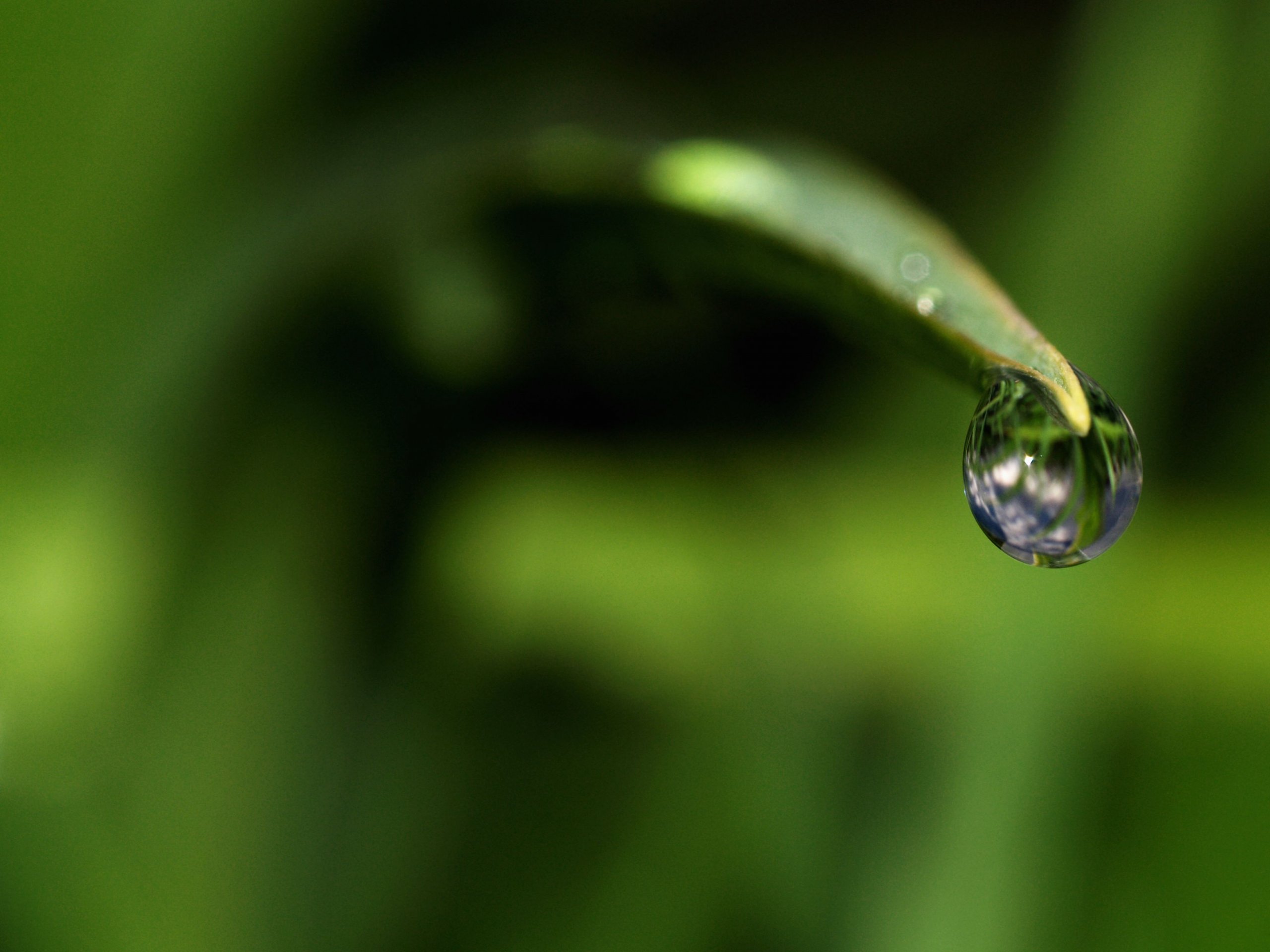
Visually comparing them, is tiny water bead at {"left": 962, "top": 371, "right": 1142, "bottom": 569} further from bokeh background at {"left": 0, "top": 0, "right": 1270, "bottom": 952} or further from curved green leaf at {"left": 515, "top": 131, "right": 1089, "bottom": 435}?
bokeh background at {"left": 0, "top": 0, "right": 1270, "bottom": 952}

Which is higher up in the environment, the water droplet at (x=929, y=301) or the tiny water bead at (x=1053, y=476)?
the water droplet at (x=929, y=301)

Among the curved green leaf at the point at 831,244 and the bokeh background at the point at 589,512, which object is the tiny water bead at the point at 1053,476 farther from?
the bokeh background at the point at 589,512

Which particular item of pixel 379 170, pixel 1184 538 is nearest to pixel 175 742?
pixel 379 170

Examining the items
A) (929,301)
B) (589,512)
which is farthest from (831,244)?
(589,512)

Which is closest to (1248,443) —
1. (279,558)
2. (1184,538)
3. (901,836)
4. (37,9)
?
(1184,538)

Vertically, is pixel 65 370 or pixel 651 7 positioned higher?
pixel 651 7

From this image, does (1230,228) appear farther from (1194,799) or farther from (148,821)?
(148,821)

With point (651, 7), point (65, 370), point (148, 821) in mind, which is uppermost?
point (651, 7)

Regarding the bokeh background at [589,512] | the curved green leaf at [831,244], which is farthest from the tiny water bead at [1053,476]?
the bokeh background at [589,512]
